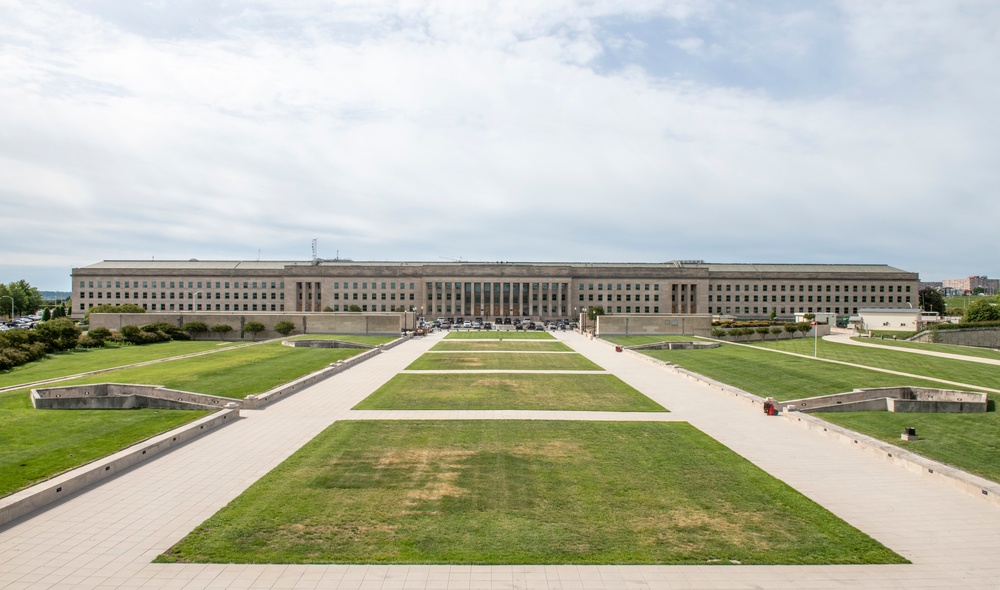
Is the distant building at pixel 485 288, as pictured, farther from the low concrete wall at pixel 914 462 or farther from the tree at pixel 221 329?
the low concrete wall at pixel 914 462

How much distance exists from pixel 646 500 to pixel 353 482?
648cm

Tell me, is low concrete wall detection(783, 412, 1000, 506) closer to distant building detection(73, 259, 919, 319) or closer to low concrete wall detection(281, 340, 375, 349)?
low concrete wall detection(281, 340, 375, 349)

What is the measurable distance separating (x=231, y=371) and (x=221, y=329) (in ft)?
101

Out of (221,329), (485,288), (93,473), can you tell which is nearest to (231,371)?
(93,473)

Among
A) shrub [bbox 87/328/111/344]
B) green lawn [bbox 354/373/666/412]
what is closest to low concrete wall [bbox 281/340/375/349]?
shrub [bbox 87/328/111/344]

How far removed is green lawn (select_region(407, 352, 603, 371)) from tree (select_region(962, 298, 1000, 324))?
5480cm

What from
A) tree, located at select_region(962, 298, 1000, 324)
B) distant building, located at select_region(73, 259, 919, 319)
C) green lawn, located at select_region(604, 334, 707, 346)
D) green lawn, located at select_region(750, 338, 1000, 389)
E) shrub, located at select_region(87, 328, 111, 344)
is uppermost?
distant building, located at select_region(73, 259, 919, 319)

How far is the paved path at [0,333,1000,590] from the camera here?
8859 millimetres

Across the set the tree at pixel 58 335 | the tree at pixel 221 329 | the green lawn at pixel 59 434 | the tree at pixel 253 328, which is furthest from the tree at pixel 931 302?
the green lawn at pixel 59 434

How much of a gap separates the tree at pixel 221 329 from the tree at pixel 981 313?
80.0 metres

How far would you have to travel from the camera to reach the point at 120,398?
824 inches

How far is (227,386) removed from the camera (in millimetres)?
25469

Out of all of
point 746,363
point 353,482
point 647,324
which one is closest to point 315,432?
point 353,482

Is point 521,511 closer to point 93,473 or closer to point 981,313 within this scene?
point 93,473
